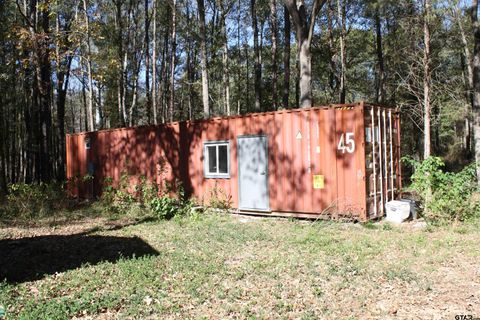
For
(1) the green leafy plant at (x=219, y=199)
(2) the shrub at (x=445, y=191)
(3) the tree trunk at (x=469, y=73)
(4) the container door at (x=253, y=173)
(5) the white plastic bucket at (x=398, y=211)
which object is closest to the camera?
(2) the shrub at (x=445, y=191)

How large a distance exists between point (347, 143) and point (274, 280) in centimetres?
445

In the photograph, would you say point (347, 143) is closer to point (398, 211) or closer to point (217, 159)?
point (398, 211)

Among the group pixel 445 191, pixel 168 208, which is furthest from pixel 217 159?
pixel 445 191

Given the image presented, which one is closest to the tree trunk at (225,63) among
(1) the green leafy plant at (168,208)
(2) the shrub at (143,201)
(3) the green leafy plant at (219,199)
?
(2) the shrub at (143,201)

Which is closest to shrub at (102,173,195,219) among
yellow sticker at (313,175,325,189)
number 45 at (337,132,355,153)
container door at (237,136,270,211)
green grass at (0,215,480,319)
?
container door at (237,136,270,211)

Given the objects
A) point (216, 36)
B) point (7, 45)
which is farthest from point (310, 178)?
point (7, 45)

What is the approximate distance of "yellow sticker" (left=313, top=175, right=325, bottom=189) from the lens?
8.98 metres

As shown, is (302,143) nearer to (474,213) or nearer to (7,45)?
(474,213)

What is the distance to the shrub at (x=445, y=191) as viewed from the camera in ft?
26.6

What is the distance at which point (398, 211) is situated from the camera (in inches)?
344

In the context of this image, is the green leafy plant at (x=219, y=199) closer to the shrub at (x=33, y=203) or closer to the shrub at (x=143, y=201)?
the shrub at (x=143, y=201)

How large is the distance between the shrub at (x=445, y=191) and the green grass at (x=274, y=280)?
1.99 feet

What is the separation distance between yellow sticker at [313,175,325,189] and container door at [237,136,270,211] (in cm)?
135

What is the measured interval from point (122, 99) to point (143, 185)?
12543 millimetres
